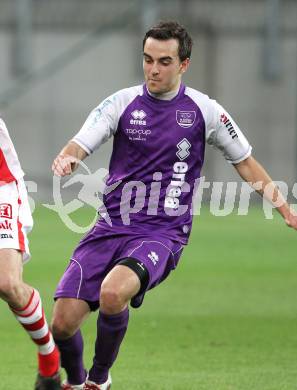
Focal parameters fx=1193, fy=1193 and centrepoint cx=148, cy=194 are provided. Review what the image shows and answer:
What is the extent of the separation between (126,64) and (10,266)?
2116cm

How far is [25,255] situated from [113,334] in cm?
79

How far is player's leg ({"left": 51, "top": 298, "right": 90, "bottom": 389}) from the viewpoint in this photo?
24.6 ft

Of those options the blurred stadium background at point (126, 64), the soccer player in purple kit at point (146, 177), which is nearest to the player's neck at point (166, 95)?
the soccer player in purple kit at point (146, 177)

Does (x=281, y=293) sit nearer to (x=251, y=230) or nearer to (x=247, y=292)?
(x=247, y=292)

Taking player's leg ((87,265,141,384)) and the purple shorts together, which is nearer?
player's leg ((87,265,141,384))

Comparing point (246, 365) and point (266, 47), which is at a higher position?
point (246, 365)

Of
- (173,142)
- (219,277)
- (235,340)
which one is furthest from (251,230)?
(173,142)

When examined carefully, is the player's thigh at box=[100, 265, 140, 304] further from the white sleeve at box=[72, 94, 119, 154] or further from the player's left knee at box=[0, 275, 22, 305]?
the white sleeve at box=[72, 94, 119, 154]

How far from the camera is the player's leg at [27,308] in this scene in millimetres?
7191

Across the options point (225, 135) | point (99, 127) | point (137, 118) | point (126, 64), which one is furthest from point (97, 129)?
point (126, 64)

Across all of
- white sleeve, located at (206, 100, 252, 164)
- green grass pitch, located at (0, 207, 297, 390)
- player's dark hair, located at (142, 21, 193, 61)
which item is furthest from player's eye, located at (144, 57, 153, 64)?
green grass pitch, located at (0, 207, 297, 390)

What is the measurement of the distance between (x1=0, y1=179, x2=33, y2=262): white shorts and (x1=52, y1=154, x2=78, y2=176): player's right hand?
2.00 ft

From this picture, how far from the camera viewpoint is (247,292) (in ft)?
43.6

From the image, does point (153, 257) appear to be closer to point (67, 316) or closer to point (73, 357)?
point (67, 316)
